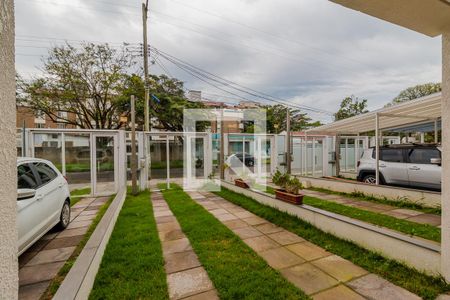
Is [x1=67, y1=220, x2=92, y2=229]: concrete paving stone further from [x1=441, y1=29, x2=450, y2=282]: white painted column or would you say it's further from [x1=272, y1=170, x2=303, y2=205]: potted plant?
[x1=441, y1=29, x2=450, y2=282]: white painted column

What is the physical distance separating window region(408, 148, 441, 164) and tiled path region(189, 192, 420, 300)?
5083mm

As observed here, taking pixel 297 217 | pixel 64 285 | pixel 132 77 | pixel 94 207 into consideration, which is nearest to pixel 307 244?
pixel 297 217

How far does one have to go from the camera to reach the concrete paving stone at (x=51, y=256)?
11.0ft

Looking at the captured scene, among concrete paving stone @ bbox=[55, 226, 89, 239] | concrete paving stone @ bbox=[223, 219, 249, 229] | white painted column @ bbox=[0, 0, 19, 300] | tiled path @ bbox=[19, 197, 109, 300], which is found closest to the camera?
white painted column @ bbox=[0, 0, 19, 300]

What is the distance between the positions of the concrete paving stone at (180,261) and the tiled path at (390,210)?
175 inches

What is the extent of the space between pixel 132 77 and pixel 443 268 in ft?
55.3

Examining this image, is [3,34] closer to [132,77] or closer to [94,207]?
[94,207]

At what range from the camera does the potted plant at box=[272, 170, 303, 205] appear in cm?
511

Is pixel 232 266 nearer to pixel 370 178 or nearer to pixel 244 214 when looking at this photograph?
pixel 244 214

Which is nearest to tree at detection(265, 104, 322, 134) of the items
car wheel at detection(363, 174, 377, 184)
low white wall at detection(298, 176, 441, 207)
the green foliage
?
car wheel at detection(363, 174, 377, 184)

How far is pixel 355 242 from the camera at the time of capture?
3.62 meters

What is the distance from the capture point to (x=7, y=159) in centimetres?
86

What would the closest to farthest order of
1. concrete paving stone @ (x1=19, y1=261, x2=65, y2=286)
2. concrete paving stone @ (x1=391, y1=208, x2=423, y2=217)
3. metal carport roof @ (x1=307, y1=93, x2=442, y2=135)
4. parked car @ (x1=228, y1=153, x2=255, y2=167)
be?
concrete paving stone @ (x1=19, y1=261, x2=65, y2=286) → concrete paving stone @ (x1=391, y1=208, x2=423, y2=217) → metal carport roof @ (x1=307, y1=93, x2=442, y2=135) → parked car @ (x1=228, y1=153, x2=255, y2=167)

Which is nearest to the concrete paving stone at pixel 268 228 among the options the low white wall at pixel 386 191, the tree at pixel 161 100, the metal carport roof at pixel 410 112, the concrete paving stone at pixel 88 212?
the low white wall at pixel 386 191
